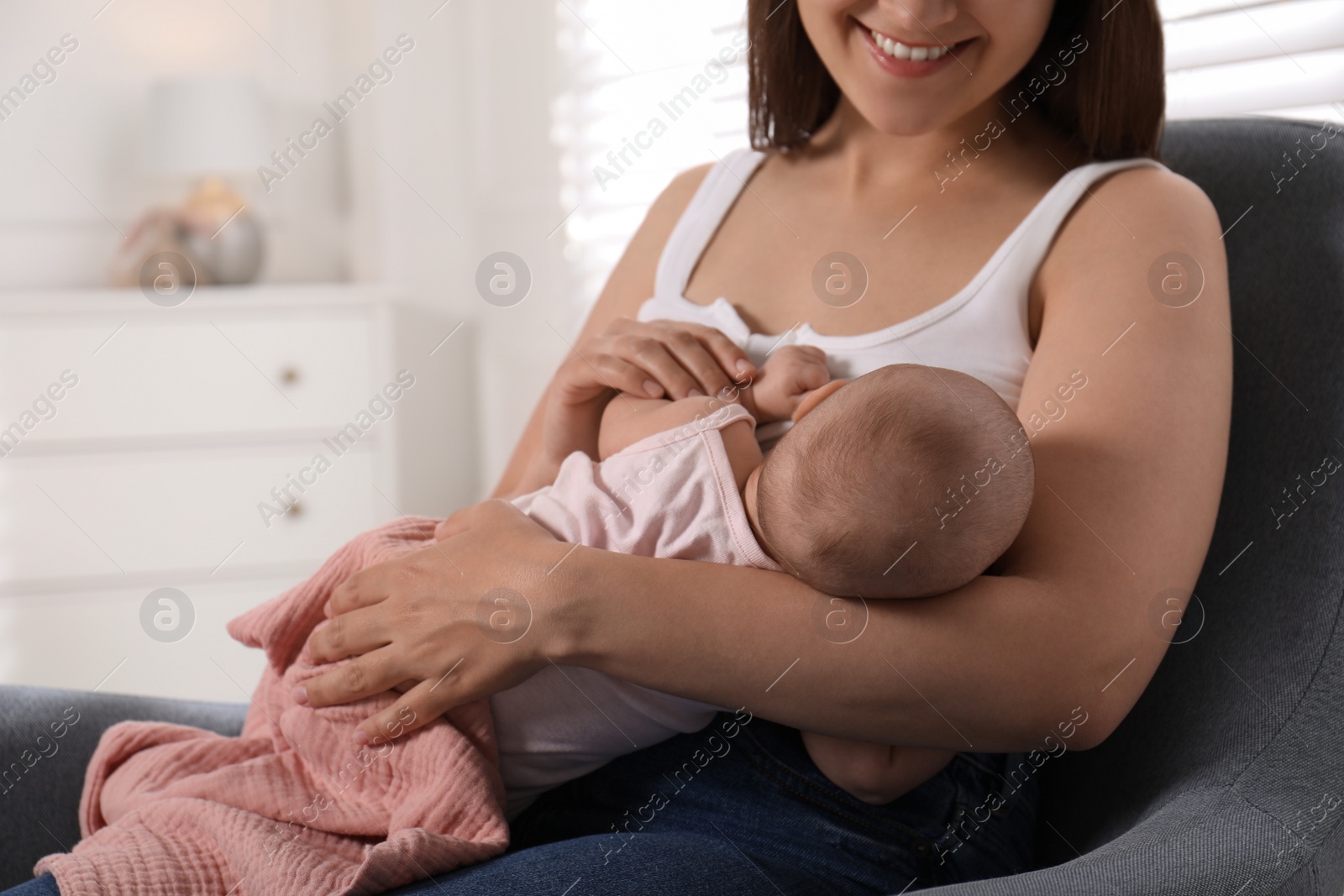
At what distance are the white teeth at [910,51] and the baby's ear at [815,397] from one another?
12.6 inches

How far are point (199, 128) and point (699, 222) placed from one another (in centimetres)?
219

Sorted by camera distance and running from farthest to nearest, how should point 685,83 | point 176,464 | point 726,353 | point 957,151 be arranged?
point 176,464
point 685,83
point 957,151
point 726,353

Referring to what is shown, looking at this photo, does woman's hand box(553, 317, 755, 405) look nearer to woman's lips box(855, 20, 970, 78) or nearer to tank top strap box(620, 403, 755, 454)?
tank top strap box(620, 403, 755, 454)

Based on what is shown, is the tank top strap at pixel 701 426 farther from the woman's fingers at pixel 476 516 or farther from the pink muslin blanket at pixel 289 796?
the pink muslin blanket at pixel 289 796

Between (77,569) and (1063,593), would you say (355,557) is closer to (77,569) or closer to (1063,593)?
(1063,593)

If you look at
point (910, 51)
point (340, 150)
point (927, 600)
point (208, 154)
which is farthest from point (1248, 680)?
point (340, 150)

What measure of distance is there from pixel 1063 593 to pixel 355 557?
587mm

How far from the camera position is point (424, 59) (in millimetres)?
3119

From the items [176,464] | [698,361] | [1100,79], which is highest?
[1100,79]

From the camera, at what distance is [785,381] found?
92 centimetres

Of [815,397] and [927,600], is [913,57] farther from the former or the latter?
[927,600]

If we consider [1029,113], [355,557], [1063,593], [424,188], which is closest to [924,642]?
[1063,593]

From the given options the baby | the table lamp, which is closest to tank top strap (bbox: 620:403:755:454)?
the baby

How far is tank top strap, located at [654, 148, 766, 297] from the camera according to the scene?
1173 mm
